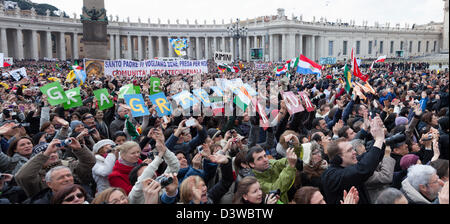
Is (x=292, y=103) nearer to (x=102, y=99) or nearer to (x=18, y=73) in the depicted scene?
(x=102, y=99)

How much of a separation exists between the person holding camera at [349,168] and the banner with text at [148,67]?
1914cm

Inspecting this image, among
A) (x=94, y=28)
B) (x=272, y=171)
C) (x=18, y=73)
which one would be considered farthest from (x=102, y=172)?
(x=94, y=28)

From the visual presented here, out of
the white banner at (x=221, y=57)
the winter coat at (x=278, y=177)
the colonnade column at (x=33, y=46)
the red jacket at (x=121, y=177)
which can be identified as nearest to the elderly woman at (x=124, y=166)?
the red jacket at (x=121, y=177)

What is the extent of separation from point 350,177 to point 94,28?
2167 cm

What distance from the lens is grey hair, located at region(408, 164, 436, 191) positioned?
3617 millimetres

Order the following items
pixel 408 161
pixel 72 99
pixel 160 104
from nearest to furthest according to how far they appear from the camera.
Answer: pixel 408 161 < pixel 160 104 < pixel 72 99

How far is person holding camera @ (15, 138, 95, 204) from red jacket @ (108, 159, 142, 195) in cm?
48

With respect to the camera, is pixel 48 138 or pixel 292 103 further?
pixel 292 103

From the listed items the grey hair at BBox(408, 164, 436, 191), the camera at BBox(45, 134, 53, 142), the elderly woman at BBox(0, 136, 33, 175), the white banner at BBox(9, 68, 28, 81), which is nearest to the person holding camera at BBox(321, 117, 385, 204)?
the grey hair at BBox(408, 164, 436, 191)

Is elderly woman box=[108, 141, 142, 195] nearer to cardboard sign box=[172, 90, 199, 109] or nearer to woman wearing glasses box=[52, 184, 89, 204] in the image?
woman wearing glasses box=[52, 184, 89, 204]

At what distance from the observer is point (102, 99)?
9125 millimetres

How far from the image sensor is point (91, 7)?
21.6m
